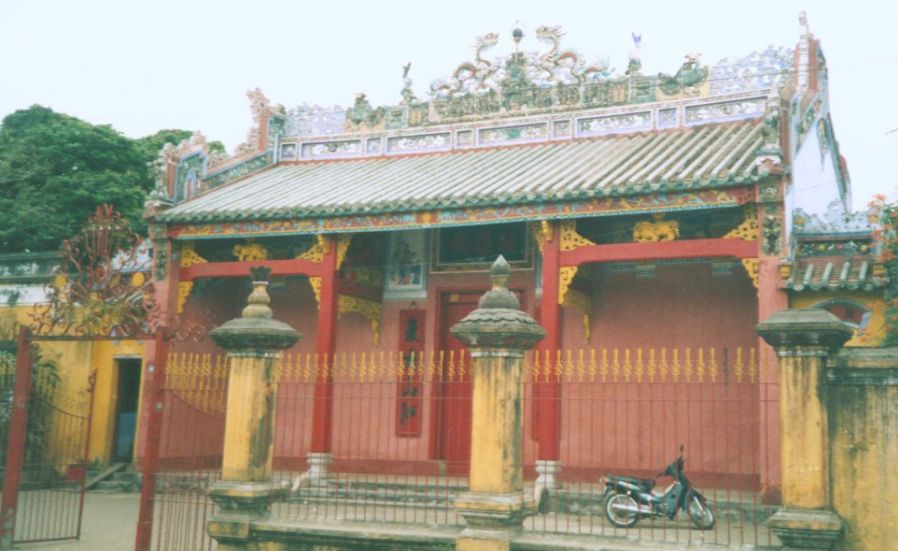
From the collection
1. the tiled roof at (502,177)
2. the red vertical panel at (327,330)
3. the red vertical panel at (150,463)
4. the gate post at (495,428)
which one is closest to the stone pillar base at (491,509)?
the gate post at (495,428)

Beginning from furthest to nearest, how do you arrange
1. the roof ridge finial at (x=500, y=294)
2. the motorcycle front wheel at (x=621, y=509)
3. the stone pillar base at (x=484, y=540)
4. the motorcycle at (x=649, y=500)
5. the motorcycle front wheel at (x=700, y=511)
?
the motorcycle front wheel at (x=621, y=509)
the motorcycle at (x=649, y=500)
the motorcycle front wheel at (x=700, y=511)
the roof ridge finial at (x=500, y=294)
the stone pillar base at (x=484, y=540)

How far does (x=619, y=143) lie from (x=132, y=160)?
14214mm

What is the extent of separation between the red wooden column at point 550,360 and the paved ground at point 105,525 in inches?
184

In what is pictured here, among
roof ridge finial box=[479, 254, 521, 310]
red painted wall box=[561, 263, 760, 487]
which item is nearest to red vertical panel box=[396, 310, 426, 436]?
red painted wall box=[561, 263, 760, 487]

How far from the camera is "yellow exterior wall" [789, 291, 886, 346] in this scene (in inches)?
411

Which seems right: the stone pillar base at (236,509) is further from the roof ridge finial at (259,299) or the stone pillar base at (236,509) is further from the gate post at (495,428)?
the gate post at (495,428)

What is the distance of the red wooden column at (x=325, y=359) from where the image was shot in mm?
12305

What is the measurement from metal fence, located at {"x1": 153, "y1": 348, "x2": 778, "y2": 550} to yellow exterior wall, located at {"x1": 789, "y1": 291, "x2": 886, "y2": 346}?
3.34 feet

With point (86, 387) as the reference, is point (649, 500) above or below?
below

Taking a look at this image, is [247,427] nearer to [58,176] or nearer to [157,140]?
[58,176]

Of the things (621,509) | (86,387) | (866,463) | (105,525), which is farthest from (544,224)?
(86,387)

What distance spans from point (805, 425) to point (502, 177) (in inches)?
278

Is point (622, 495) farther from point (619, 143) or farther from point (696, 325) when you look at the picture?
point (619, 143)

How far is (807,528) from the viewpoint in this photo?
622cm
